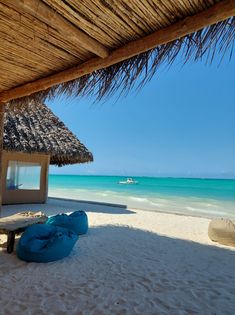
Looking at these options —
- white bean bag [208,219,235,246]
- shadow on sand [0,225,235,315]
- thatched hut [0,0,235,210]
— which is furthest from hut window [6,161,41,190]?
white bean bag [208,219,235,246]

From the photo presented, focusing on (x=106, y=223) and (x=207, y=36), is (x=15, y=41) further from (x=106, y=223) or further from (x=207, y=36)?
(x=106, y=223)

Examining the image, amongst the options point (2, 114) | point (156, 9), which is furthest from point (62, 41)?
point (2, 114)

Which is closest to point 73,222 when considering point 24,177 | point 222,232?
point 222,232

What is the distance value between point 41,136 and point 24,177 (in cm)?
148

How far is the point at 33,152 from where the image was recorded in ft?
22.9

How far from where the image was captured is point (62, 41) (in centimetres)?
203

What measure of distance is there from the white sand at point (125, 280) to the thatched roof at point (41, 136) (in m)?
3.51

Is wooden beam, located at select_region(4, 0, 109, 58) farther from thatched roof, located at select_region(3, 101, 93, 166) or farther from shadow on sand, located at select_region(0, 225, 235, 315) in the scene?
thatched roof, located at select_region(3, 101, 93, 166)

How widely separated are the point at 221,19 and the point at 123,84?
39.4 inches

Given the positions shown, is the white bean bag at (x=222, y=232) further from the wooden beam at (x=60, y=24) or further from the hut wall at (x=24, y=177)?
the hut wall at (x=24, y=177)

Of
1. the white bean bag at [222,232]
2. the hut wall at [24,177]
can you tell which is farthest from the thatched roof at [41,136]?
the white bean bag at [222,232]

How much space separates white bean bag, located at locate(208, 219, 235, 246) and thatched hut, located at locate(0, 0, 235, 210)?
9.79 ft

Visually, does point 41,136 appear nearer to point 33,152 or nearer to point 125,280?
point 33,152

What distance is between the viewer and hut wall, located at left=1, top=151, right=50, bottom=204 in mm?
7555
